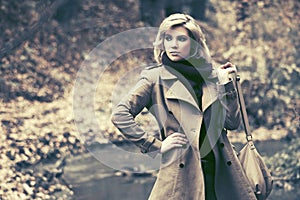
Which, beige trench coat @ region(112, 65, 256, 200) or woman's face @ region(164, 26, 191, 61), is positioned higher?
woman's face @ region(164, 26, 191, 61)

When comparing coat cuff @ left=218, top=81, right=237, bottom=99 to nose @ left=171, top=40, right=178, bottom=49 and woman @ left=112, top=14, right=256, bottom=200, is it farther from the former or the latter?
nose @ left=171, top=40, right=178, bottom=49

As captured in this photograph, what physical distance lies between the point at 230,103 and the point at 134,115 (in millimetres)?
667

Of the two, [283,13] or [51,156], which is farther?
[283,13]

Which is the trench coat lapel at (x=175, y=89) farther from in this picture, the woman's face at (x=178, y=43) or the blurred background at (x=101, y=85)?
the blurred background at (x=101, y=85)

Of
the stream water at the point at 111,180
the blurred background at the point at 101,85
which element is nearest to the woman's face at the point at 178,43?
Answer: the stream water at the point at 111,180

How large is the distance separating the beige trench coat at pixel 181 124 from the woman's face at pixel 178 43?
0.39ft

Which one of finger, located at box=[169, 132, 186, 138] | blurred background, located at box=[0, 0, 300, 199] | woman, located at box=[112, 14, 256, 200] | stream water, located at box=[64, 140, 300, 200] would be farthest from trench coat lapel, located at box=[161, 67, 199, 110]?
blurred background, located at box=[0, 0, 300, 199]

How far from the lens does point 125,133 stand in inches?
227

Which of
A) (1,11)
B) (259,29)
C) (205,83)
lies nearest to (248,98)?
(259,29)

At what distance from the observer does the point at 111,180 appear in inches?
470

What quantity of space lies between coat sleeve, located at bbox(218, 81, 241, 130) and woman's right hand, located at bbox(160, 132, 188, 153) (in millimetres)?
344

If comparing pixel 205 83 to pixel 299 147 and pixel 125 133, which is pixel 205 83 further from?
pixel 299 147

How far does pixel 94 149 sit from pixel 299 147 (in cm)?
343

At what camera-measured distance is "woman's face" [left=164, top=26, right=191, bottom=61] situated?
582 cm
